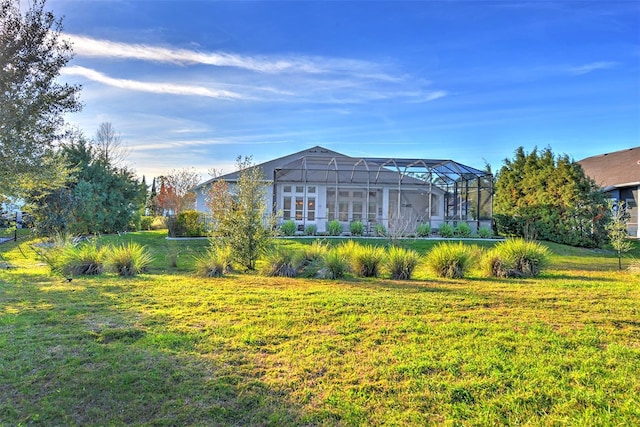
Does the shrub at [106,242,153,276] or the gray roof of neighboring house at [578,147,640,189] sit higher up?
the gray roof of neighboring house at [578,147,640,189]

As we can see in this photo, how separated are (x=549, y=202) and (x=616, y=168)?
13.6m

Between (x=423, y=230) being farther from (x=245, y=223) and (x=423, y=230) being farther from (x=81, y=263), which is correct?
(x=81, y=263)

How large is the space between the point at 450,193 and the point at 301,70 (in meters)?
14.6

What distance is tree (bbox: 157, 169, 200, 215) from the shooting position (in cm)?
3325

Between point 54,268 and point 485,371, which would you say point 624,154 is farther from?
point 54,268

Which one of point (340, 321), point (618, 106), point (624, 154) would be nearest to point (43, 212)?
point (340, 321)

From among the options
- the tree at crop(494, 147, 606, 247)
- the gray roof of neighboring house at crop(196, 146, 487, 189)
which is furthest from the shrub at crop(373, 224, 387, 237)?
the tree at crop(494, 147, 606, 247)

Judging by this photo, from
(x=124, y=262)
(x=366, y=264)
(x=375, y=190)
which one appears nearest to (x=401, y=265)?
(x=366, y=264)

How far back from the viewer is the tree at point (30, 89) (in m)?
7.70

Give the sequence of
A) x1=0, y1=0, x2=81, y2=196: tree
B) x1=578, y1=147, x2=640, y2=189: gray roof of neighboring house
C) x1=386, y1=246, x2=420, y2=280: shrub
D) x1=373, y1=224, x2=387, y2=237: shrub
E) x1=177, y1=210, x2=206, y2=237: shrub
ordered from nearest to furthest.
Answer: x1=0, y1=0, x2=81, y2=196: tree, x1=386, y1=246, x2=420, y2=280: shrub, x1=373, y1=224, x2=387, y2=237: shrub, x1=177, y1=210, x2=206, y2=237: shrub, x1=578, y1=147, x2=640, y2=189: gray roof of neighboring house

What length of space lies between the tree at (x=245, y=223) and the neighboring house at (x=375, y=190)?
10675 millimetres

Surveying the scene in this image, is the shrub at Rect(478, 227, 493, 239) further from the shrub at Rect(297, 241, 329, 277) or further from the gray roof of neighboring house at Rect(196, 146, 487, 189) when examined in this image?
the shrub at Rect(297, 241, 329, 277)

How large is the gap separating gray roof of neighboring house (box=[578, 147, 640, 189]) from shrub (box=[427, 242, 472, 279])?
19.1 meters

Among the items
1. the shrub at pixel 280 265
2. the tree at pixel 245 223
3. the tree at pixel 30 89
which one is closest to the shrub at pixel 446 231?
the tree at pixel 245 223
